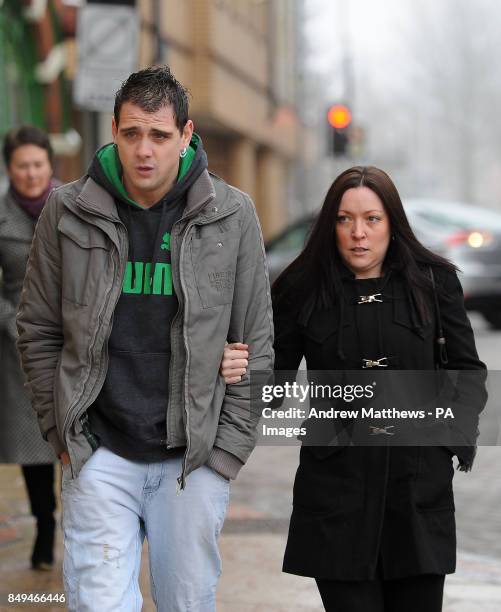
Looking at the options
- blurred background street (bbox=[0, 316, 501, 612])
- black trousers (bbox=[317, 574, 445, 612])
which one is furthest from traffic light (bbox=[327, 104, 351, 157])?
Answer: black trousers (bbox=[317, 574, 445, 612])

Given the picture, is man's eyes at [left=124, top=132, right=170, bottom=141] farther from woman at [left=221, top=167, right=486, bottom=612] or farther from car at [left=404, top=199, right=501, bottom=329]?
car at [left=404, top=199, right=501, bottom=329]

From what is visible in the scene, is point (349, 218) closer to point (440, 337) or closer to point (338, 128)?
point (440, 337)

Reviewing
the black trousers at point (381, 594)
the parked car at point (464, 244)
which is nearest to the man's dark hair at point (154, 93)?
the black trousers at point (381, 594)

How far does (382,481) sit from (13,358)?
8.90 ft

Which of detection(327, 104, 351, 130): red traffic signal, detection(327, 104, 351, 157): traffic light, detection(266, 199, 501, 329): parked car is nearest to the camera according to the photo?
detection(266, 199, 501, 329): parked car

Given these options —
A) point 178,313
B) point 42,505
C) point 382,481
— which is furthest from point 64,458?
point 42,505

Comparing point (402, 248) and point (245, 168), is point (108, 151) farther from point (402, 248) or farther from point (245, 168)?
point (245, 168)

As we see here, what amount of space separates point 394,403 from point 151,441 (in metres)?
0.78

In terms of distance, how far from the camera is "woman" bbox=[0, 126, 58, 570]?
19.6 ft

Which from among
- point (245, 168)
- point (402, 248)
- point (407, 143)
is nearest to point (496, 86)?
point (407, 143)

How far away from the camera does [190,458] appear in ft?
11.6

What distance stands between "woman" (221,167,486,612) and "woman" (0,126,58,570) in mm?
2192

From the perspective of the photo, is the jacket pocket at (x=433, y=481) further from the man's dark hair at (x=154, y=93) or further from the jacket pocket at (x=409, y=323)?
the man's dark hair at (x=154, y=93)

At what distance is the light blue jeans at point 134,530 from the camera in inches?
141
